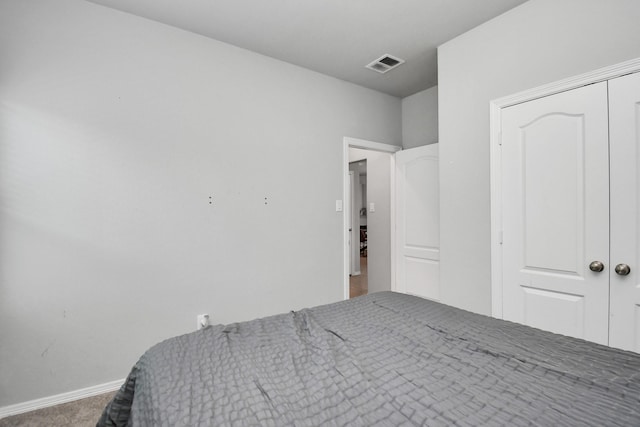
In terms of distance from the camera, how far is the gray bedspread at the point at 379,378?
0.73m

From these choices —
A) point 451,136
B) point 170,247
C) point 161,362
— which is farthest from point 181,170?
point 451,136

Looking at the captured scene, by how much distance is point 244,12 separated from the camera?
207cm

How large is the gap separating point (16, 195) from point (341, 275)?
2.58 metres

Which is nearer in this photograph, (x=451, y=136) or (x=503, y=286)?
(x=503, y=286)

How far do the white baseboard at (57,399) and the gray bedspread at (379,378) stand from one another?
3.80 ft

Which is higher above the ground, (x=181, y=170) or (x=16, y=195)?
(x=181, y=170)

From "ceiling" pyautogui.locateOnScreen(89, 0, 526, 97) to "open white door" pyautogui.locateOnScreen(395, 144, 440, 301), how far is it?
0.98 m

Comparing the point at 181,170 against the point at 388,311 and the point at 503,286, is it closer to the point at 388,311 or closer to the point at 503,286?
the point at 388,311

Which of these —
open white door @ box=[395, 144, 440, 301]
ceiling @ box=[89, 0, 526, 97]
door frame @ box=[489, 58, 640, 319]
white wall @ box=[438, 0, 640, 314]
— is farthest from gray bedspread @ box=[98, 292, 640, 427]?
ceiling @ box=[89, 0, 526, 97]

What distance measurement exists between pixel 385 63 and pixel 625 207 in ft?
7.01

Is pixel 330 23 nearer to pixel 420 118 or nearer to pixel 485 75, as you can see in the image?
pixel 485 75

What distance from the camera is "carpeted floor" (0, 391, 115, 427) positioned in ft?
5.56

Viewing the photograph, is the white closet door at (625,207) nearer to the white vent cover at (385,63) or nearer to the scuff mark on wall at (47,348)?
the white vent cover at (385,63)

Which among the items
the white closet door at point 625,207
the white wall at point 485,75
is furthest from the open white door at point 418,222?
the white closet door at point 625,207
